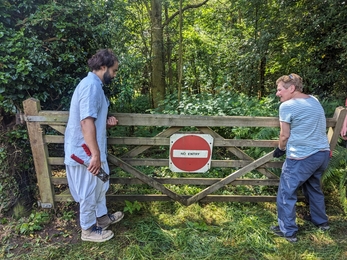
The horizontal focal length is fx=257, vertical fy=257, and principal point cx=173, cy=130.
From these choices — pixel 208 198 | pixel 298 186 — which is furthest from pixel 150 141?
pixel 298 186

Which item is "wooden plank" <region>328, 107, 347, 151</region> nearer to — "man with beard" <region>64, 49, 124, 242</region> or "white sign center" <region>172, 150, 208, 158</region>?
"white sign center" <region>172, 150, 208, 158</region>

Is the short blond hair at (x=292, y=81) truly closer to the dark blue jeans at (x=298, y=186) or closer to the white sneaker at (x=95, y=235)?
the dark blue jeans at (x=298, y=186)

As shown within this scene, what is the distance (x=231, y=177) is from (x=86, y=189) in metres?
1.76

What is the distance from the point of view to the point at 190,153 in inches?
122

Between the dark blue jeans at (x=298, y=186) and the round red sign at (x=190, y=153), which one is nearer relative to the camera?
the dark blue jeans at (x=298, y=186)

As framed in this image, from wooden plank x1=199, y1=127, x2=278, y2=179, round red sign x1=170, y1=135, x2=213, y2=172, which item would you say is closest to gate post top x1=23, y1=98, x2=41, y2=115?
round red sign x1=170, y1=135, x2=213, y2=172

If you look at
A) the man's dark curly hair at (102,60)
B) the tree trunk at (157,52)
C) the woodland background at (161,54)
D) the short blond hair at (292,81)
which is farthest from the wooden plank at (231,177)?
the tree trunk at (157,52)

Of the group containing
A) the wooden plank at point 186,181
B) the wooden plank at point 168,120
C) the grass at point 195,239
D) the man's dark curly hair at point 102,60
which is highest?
the man's dark curly hair at point 102,60

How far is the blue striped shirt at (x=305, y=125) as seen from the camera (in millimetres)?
2641

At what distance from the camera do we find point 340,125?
9.85 ft

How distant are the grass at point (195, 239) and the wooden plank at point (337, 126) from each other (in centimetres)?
104

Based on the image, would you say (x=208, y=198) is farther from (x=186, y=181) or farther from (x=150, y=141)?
(x=150, y=141)

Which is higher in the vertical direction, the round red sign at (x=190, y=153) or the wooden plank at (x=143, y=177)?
the round red sign at (x=190, y=153)

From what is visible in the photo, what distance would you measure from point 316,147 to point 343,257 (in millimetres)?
1158
